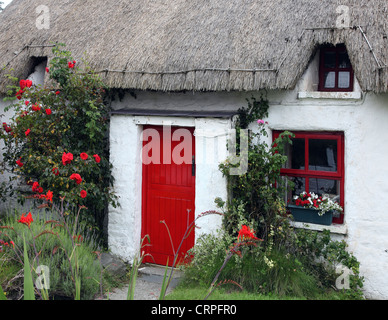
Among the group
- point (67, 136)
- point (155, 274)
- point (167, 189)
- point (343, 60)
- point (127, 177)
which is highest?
point (343, 60)

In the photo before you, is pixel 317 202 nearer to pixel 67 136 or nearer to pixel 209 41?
pixel 209 41

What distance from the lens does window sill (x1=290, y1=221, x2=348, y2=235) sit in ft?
18.7

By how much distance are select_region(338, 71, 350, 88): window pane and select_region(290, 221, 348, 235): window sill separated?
1.77m

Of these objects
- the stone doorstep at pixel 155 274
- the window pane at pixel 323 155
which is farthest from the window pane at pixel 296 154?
the stone doorstep at pixel 155 274

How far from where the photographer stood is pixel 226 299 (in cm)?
495

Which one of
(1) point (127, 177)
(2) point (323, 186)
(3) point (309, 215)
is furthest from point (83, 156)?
(2) point (323, 186)

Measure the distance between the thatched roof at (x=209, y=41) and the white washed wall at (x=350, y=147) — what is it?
401mm

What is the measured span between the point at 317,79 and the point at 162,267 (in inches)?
134

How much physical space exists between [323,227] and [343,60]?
84.2 inches

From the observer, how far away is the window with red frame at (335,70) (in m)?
5.96

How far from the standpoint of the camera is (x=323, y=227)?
229 inches

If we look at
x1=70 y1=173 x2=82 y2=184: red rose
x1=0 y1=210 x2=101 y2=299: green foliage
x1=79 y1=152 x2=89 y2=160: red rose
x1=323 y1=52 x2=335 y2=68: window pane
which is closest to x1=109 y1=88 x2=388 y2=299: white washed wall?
x1=323 y1=52 x2=335 y2=68: window pane

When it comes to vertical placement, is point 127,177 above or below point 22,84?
below

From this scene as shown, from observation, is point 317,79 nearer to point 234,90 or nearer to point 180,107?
point 234,90
